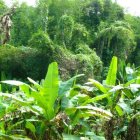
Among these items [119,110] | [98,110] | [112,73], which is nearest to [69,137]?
[98,110]

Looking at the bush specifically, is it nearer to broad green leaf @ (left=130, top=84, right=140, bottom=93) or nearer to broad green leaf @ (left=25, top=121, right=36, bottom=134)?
broad green leaf @ (left=130, top=84, right=140, bottom=93)

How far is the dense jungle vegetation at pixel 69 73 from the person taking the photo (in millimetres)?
2756

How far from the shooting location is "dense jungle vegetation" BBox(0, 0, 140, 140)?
2.76m

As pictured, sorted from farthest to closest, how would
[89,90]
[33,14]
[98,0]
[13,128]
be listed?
[98,0]
[33,14]
[89,90]
[13,128]

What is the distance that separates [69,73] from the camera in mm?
12836

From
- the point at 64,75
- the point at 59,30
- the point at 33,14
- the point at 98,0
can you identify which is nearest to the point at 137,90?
the point at 64,75

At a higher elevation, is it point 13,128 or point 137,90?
point 137,90

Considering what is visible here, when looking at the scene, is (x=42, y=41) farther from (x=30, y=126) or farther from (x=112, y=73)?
(x=30, y=126)

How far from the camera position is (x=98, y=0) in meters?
18.1

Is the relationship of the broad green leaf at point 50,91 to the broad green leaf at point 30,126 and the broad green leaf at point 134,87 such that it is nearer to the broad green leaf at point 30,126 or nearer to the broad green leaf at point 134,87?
the broad green leaf at point 30,126

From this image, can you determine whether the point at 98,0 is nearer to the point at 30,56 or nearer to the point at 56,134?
the point at 30,56

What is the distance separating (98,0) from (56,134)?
15.8 metres

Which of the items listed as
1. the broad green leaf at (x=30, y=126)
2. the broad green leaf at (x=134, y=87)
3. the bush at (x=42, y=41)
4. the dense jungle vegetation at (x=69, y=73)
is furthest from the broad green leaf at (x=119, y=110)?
the bush at (x=42, y=41)

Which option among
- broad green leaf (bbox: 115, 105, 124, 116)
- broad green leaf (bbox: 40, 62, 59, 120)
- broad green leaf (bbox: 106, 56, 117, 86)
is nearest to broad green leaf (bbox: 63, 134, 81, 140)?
broad green leaf (bbox: 40, 62, 59, 120)
